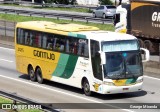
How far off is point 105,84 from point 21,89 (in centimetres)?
437

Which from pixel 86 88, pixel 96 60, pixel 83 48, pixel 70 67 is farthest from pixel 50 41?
pixel 96 60

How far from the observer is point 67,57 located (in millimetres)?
22703

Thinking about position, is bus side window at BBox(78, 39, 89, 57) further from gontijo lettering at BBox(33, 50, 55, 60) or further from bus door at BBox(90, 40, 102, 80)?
gontijo lettering at BBox(33, 50, 55, 60)

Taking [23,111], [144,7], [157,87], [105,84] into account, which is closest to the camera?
[23,111]

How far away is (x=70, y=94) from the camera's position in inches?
856

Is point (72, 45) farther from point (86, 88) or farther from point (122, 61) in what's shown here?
point (122, 61)

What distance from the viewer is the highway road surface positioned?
1936 centimetres

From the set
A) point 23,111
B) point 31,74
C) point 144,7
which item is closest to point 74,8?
point 144,7

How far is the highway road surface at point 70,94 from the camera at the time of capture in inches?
762

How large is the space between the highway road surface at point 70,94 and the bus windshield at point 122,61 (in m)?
0.99

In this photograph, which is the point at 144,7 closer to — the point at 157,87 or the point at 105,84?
the point at 157,87

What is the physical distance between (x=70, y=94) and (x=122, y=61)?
2715 millimetres

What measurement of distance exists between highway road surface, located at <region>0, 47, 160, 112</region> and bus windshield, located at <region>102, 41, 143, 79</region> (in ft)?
3.25

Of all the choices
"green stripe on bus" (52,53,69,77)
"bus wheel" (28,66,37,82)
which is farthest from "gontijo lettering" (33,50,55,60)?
"bus wheel" (28,66,37,82)
